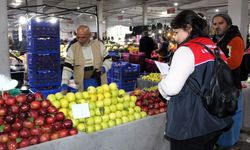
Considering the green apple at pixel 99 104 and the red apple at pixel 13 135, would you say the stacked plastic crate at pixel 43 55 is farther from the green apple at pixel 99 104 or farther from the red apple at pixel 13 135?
the red apple at pixel 13 135

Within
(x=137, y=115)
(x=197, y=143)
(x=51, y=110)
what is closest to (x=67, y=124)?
(x=51, y=110)

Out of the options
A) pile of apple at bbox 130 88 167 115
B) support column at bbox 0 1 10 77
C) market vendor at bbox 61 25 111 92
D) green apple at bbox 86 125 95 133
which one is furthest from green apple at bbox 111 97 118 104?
support column at bbox 0 1 10 77

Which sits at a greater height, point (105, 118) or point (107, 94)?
point (107, 94)

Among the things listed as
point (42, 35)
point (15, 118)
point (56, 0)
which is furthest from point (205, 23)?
point (56, 0)

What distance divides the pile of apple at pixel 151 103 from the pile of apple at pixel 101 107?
9 cm

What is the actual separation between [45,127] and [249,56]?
4.17 m

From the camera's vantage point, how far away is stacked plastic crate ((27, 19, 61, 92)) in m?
6.40

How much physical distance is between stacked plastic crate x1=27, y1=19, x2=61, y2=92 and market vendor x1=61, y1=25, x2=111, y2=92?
2699 millimetres

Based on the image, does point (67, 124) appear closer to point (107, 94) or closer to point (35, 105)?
point (35, 105)

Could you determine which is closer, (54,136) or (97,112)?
(54,136)

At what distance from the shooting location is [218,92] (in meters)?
1.91

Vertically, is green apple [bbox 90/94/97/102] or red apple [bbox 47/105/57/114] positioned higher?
green apple [bbox 90/94/97/102]

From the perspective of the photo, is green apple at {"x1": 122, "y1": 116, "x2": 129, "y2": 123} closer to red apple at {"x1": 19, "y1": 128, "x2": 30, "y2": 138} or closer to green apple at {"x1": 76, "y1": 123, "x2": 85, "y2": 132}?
green apple at {"x1": 76, "y1": 123, "x2": 85, "y2": 132}

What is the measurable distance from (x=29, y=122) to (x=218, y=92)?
→ 1.45 meters
